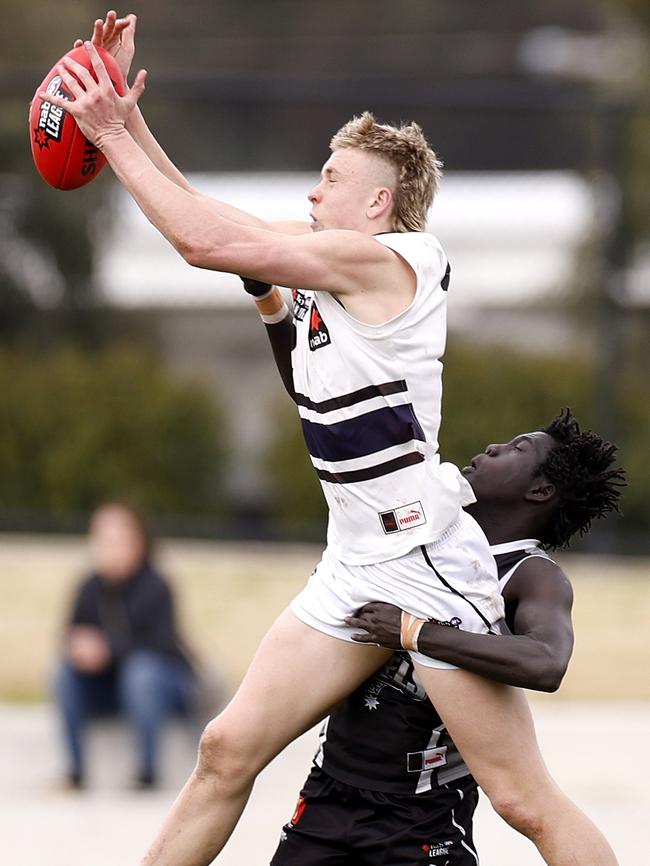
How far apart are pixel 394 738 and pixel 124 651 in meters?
3.05

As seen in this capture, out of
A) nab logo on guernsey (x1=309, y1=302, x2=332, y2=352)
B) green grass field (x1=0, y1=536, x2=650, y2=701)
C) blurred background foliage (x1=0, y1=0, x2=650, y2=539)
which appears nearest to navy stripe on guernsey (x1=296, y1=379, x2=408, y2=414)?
nab logo on guernsey (x1=309, y1=302, x2=332, y2=352)

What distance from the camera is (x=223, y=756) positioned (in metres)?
3.49

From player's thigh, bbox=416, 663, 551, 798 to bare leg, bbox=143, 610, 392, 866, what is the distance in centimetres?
22

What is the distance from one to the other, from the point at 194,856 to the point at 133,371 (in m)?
10.9

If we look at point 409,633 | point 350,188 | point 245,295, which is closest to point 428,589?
point 409,633

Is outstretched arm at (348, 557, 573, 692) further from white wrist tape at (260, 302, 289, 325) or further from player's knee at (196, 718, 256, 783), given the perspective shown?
white wrist tape at (260, 302, 289, 325)

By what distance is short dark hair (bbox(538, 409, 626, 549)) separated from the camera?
12.3 ft

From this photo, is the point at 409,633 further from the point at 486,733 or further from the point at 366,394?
the point at 366,394

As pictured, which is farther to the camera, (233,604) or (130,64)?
(233,604)

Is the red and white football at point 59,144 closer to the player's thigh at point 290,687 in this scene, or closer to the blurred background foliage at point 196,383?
the player's thigh at point 290,687

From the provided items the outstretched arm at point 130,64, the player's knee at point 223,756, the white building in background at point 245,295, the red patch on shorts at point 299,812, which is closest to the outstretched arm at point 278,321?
the outstretched arm at point 130,64

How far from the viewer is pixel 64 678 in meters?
6.46

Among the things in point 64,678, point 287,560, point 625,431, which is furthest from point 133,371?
point 64,678

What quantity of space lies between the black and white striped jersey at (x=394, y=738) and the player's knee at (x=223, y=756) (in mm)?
307
